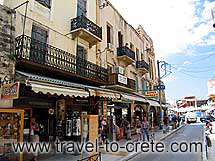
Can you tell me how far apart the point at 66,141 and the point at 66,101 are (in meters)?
2.32

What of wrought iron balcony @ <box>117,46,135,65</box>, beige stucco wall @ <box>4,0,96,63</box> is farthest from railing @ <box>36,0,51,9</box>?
wrought iron balcony @ <box>117,46,135,65</box>

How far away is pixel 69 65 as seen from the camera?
546 inches

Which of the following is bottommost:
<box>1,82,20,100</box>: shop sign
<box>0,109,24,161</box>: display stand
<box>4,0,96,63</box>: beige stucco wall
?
<box>0,109,24,161</box>: display stand

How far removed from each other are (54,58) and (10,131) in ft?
17.8

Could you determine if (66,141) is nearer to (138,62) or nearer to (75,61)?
(75,61)

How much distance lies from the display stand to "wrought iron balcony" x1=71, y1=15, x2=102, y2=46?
26.6 ft

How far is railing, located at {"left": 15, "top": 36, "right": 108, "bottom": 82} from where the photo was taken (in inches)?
428

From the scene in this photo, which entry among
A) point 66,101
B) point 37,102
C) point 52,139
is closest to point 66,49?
point 66,101

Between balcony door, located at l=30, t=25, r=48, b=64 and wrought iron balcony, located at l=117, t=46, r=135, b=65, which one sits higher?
wrought iron balcony, located at l=117, t=46, r=135, b=65

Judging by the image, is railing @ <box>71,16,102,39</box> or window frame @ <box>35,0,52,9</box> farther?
railing @ <box>71,16,102,39</box>

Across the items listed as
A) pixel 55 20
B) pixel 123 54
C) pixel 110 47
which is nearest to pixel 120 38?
pixel 123 54

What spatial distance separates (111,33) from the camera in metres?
21.2

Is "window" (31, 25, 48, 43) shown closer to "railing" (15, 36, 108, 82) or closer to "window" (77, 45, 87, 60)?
"railing" (15, 36, 108, 82)

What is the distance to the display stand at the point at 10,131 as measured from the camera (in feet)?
26.2
